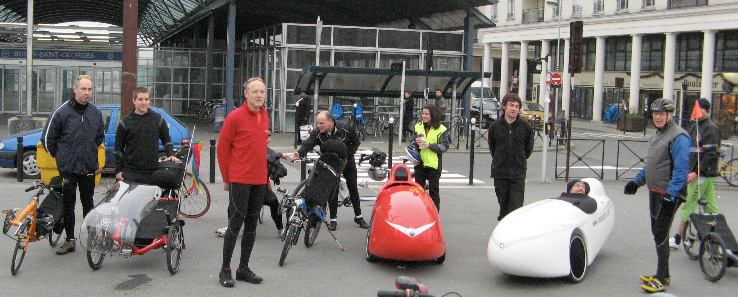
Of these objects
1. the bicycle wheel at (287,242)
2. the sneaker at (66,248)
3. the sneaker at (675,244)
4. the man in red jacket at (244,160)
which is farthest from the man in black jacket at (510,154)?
the sneaker at (66,248)

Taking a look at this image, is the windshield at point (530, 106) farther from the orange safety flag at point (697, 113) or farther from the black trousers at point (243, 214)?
the black trousers at point (243, 214)

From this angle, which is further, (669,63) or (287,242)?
(669,63)

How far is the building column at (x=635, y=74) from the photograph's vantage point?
44.0 metres

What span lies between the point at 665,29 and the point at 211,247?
1518 inches

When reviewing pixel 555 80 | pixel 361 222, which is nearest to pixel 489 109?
pixel 555 80

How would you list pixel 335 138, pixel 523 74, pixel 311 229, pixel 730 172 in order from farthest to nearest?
pixel 523 74, pixel 730 172, pixel 335 138, pixel 311 229

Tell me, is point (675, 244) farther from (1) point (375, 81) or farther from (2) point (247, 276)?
(1) point (375, 81)

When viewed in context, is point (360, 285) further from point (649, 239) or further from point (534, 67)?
point (534, 67)

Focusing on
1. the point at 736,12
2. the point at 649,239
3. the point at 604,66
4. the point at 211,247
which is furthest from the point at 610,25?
the point at 211,247

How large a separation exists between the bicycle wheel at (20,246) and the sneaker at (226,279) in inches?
71.2

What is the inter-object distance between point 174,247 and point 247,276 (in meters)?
0.83

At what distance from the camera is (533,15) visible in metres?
52.6

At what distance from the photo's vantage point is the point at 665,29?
41.8 m

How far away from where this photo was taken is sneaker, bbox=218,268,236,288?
21.9 feet
